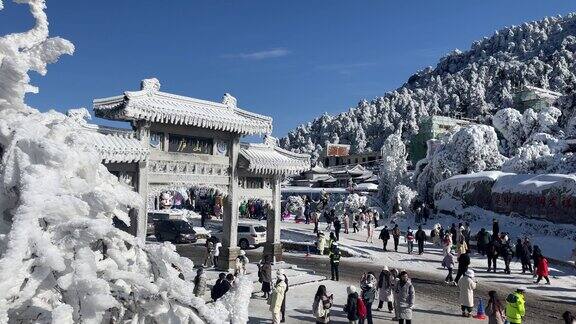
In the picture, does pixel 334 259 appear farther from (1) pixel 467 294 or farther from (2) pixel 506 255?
(2) pixel 506 255

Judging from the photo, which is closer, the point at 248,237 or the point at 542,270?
the point at 542,270

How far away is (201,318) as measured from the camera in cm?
326

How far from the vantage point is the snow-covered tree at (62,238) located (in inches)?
116

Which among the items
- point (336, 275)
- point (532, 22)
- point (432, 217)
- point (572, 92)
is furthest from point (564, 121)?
point (532, 22)

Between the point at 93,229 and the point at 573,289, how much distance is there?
20.7 meters

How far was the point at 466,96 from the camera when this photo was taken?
128 metres

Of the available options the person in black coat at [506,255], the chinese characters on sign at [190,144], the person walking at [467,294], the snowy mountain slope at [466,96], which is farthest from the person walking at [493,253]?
the snowy mountain slope at [466,96]

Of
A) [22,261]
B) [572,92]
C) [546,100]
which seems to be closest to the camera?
[22,261]

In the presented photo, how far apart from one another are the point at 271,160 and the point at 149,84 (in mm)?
5913

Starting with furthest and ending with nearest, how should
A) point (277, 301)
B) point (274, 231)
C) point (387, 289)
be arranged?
point (274, 231) < point (387, 289) < point (277, 301)

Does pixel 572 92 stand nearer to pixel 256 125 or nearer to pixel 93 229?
pixel 256 125

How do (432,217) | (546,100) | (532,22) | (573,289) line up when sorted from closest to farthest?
(573,289) < (432,217) < (546,100) < (532,22)

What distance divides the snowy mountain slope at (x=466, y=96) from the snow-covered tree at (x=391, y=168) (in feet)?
192

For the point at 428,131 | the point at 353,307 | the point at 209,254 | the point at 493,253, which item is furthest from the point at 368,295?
the point at 428,131
